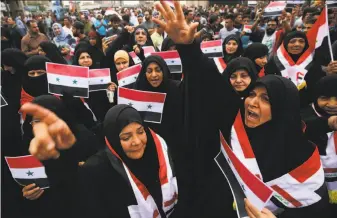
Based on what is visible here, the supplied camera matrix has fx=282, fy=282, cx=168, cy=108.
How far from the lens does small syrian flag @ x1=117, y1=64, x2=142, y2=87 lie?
345cm

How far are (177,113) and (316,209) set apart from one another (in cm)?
157

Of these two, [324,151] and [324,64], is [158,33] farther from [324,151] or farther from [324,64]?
[324,151]

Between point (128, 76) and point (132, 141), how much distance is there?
5.53 ft

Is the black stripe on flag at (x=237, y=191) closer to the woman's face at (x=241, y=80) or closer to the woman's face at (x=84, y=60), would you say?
the woman's face at (x=241, y=80)

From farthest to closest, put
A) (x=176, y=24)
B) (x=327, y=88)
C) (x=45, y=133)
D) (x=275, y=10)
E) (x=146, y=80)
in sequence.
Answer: (x=275, y=10)
(x=146, y=80)
(x=327, y=88)
(x=176, y=24)
(x=45, y=133)

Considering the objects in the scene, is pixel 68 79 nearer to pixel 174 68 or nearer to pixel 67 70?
pixel 67 70

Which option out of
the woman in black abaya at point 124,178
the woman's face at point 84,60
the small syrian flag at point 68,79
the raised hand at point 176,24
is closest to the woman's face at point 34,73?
the small syrian flag at point 68,79

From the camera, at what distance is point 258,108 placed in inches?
79.7

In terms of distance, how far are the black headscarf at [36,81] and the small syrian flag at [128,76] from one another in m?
0.87

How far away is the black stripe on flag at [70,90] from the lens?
121 inches

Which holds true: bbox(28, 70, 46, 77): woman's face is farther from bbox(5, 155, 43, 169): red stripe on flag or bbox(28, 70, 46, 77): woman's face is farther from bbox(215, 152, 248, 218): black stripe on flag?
bbox(215, 152, 248, 218): black stripe on flag

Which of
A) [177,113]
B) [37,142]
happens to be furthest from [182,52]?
[177,113]

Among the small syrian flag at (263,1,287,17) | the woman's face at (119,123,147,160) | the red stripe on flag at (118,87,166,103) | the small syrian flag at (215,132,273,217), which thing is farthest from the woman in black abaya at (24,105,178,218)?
the small syrian flag at (263,1,287,17)

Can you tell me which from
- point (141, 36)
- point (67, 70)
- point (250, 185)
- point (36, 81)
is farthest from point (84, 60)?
point (250, 185)
